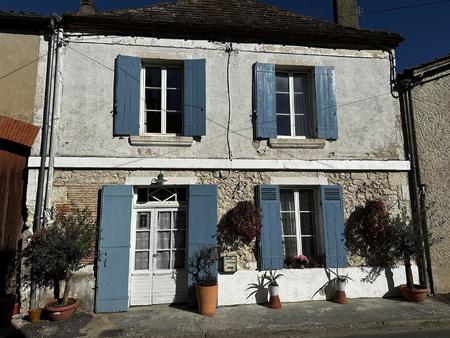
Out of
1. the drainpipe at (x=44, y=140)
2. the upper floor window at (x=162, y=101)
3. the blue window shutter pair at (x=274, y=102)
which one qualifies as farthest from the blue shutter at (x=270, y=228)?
the drainpipe at (x=44, y=140)

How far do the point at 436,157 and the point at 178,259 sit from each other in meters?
5.78

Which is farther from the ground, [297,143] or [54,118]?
[54,118]

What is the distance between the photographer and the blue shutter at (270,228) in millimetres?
6473

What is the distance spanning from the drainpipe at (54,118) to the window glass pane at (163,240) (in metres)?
1.99

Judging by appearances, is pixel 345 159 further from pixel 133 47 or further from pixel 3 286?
pixel 3 286

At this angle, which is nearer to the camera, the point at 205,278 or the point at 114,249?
the point at 205,278

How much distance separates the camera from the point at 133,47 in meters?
6.89

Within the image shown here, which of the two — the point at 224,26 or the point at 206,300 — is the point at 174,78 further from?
the point at 206,300

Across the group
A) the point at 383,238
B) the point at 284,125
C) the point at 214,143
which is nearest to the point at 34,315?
the point at 214,143

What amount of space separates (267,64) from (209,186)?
286cm

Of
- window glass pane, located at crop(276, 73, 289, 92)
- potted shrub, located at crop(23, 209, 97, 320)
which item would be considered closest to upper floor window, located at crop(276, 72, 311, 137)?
Result: window glass pane, located at crop(276, 73, 289, 92)

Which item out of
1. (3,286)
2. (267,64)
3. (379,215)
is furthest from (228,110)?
(3,286)

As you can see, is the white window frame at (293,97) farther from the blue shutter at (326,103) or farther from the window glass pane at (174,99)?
the window glass pane at (174,99)

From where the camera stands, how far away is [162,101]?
6973 mm
